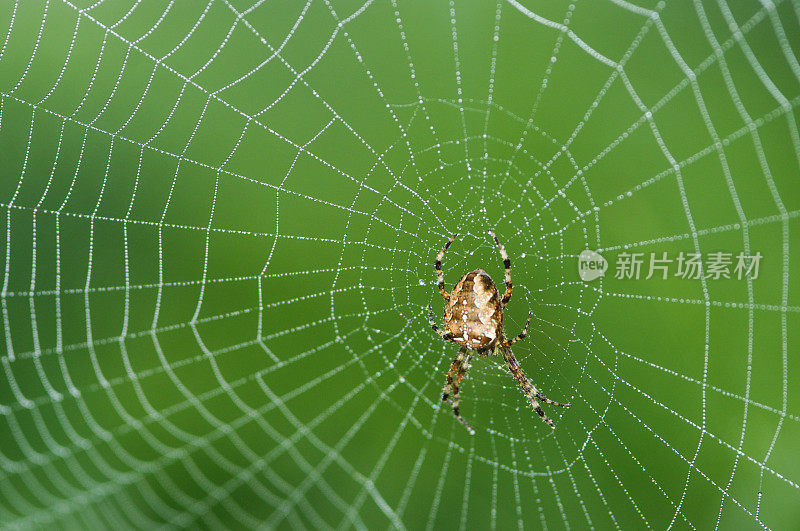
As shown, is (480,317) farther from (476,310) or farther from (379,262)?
(379,262)

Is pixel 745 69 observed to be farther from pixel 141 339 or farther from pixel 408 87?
pixel 141 339

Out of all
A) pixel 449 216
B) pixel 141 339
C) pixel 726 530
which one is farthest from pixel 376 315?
pixel 726 530

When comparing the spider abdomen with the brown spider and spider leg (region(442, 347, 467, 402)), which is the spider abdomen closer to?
the brown spider

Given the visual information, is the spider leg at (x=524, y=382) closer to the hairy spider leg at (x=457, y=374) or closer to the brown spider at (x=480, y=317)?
the brown spider at (x=480, y=317)

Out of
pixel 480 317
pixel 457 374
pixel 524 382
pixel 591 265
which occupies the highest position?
pixel 591 265

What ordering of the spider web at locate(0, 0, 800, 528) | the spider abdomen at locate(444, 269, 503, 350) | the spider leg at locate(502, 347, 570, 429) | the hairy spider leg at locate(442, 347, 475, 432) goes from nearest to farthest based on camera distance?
1. the spider abdomen at locate(444, 269, 503, 350)
2. the spider leg at locate(502, 347, 570, 429)
3. the hairy spider leg at locate(442, 347, 475, 432)
4. the spider web at locate(0, 0, 800, 528)

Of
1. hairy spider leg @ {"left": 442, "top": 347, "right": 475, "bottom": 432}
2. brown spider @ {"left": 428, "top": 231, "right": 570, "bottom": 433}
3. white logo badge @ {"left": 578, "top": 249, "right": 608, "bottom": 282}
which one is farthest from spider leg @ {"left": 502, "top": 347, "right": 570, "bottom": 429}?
white logo badge @ {"left": 578, "top": 249, "right": 608, "bottom": 282}

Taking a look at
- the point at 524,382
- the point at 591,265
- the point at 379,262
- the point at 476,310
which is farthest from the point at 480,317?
the point at 379,262
